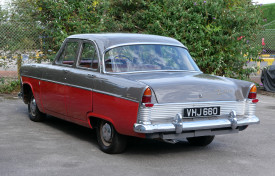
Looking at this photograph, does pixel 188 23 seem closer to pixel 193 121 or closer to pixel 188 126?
pixel 193 121

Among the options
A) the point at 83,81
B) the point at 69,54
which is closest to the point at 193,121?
the point at 83,81

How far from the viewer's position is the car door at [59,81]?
7.04 meters

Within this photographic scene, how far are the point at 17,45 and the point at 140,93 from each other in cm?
829

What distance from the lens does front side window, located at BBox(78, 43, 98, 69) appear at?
258 inches

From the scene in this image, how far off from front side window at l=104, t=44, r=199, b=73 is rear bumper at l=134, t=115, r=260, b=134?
1152mm

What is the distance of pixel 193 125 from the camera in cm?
557

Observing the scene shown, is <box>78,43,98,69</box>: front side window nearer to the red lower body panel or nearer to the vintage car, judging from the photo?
the vintage car

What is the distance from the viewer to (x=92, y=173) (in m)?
5.10

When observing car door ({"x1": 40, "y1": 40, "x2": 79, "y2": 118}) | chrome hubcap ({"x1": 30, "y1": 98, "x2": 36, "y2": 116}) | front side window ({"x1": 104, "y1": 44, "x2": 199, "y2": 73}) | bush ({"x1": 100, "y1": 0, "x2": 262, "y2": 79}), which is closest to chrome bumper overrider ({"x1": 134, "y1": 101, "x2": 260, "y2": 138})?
front side window ({"x1": 104, "y1": 44, "x2": 199, "y2": 73})

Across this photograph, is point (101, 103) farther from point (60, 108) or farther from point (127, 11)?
point (127, 11)

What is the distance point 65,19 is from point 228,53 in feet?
16.4

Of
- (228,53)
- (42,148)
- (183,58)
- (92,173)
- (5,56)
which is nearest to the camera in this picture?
(92,173)

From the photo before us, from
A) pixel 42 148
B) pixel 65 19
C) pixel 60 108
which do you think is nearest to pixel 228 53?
pixel 65 19

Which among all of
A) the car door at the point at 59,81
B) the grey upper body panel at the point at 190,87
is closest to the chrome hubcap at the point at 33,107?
A: the car door at the point at 59,81
